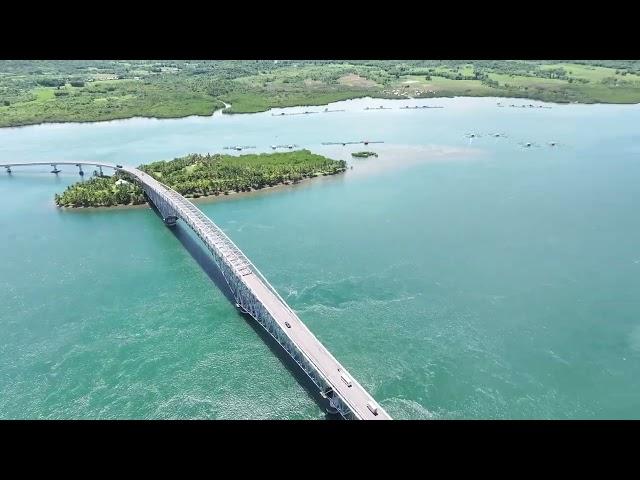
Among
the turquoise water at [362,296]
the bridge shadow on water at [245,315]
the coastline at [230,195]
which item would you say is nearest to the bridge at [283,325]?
the bridge shadow on water at [245,315]

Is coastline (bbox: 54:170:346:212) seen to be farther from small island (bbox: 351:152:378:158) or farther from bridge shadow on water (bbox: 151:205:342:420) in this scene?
small island (bbox: 351:152:378:158)

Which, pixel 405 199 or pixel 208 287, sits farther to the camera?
pixel 405 199

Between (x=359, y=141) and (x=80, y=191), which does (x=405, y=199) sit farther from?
(x=80, y=191)

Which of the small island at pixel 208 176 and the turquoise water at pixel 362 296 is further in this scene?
the small island at pixel 208 176

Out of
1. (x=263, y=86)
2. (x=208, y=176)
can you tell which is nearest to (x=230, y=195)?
(x=208, y=176)

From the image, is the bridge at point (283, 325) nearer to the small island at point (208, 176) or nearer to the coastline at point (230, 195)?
the coastline at point (230, 195)

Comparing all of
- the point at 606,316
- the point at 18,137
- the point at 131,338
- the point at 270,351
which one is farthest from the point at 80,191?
the point at 606,316
